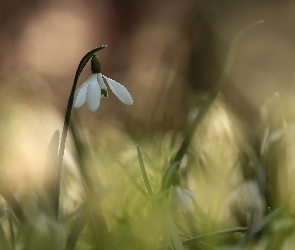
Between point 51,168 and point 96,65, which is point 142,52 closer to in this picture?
point 96,65

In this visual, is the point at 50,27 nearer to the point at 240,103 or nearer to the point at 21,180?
the point at 240,103

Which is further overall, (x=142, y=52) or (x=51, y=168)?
(x=142, y=52)

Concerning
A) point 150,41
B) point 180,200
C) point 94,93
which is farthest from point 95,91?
point 150,41

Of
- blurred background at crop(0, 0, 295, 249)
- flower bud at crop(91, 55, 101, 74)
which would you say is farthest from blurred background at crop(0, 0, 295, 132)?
flower bud at crop(91, 55, 101, 74)

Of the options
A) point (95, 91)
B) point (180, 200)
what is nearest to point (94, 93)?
point (95, 91)

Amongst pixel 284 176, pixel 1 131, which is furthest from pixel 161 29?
pixel 284 176

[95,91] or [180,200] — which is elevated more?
[95,91]

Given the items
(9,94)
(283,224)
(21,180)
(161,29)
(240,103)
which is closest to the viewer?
(283,224)

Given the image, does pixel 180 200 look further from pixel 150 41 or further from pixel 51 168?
pixel 150 41

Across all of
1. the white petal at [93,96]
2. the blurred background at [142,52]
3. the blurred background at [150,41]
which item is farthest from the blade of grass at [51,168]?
the blurred background at [150,41]
